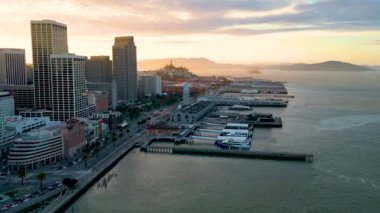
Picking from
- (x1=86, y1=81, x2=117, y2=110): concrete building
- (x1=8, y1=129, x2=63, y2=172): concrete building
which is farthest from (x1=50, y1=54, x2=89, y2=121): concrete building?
(x1=8, y1=129, x2=63, y2=172): concrete building

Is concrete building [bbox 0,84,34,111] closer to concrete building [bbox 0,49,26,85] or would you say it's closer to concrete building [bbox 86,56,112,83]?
concrete building [bbox 0,49,26,85]

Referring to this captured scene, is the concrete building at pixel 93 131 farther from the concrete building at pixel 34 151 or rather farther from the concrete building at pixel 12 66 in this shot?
the concrete building at pixel 12 66

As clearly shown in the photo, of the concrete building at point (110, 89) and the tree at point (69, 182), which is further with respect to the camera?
the concrete building at point (110, 89)

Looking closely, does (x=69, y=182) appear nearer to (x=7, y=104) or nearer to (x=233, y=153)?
(x=233, y=153)

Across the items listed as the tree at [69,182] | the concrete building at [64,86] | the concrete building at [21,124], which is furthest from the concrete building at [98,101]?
the tree at [69,182]

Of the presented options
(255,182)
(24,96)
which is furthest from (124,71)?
(255,182)

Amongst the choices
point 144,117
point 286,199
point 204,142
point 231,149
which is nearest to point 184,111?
point 144,117
